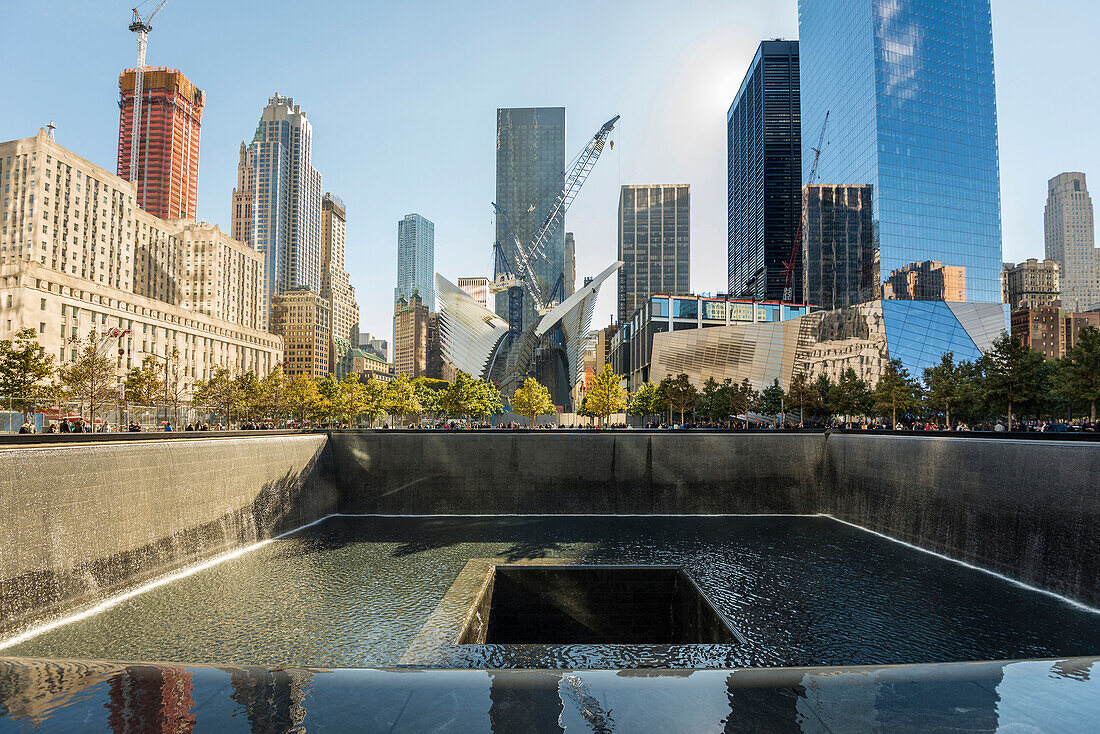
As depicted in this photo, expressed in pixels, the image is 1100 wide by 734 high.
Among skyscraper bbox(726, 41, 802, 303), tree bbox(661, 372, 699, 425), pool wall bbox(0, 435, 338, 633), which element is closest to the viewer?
pool wall bbox(0, 435, 338, 633)

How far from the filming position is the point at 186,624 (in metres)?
11.5

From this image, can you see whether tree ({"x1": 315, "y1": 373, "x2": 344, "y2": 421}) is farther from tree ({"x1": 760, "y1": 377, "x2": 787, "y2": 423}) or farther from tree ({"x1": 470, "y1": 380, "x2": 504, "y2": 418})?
tree ({"x1": 760, "y1": 377, "x2": 787, "y2": 423})

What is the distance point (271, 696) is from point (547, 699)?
68.7 inches

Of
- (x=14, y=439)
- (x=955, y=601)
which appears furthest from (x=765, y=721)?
(x=14, y=439)

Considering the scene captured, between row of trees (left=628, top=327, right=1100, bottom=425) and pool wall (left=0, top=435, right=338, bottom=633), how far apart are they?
116 feet

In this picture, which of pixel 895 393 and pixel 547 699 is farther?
pixel 895 393

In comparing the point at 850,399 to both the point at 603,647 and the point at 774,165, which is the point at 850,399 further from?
the point at 774,165

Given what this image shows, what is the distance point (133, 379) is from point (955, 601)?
156ft

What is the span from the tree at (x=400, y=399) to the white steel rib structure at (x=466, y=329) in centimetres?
1746

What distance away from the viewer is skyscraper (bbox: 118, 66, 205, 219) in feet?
614

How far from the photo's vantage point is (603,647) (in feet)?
33.8

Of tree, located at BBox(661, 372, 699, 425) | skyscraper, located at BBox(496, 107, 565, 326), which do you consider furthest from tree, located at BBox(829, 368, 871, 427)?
skyscraper, located at BBox(496, 107, 565, 326)

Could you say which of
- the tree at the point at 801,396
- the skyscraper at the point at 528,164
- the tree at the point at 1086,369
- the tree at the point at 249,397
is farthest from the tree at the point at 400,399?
the skyscraper at the point at 528,164

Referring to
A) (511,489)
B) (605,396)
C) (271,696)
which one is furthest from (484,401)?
(271,696)
